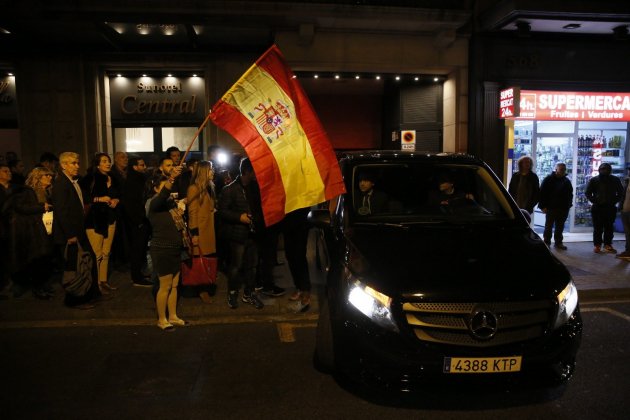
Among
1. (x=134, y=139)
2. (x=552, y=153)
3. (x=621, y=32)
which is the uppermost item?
(x=621, y=32)

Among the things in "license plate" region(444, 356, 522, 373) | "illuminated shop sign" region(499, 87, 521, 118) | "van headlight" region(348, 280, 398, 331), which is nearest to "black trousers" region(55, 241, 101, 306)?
"van headlight" region(348, 280, 398, 331)

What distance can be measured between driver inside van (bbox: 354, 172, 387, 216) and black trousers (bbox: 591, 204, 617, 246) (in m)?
6.85

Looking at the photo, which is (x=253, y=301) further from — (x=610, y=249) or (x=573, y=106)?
(x=573, y=106)

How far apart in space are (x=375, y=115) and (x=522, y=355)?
38.3 feet

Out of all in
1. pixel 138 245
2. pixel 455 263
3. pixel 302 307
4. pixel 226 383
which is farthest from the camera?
pixel 138 245

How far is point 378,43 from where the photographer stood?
10898 mm

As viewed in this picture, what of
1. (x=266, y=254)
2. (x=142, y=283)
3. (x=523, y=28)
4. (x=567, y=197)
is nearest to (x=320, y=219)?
(x=266, y=254)

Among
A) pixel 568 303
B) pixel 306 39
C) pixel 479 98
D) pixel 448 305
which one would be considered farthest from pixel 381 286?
pixel 479 98

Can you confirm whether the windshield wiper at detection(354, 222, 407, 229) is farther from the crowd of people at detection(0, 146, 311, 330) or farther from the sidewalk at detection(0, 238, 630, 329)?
the crowd of people at detection(0, 146, 311, 330)

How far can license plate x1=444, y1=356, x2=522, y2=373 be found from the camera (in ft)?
10.3

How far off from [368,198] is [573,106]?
29.7 ft

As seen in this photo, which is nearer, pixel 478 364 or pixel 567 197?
pixel 478 364

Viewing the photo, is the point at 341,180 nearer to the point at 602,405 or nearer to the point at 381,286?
the point at 381,286

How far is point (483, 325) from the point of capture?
10.5ft
